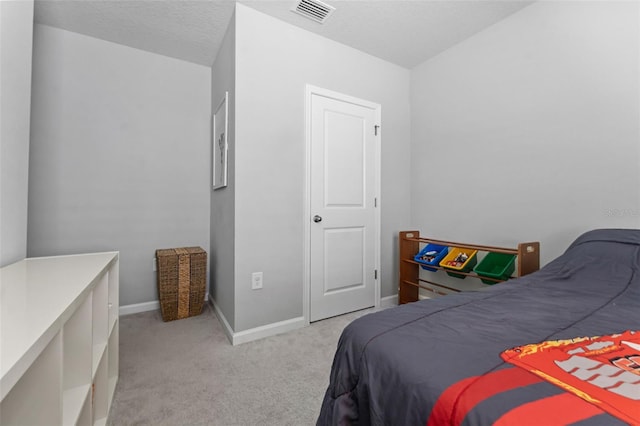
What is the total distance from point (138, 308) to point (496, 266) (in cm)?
326

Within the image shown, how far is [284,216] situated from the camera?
2.25 m

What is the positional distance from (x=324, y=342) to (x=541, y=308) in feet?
4.79

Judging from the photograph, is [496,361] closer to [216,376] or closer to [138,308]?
[216,376]

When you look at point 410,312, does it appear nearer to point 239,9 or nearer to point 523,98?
point 523,98

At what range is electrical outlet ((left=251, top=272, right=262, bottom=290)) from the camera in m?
2.11

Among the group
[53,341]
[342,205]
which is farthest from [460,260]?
[53,341]

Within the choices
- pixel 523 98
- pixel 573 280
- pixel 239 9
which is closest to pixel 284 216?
pixel 239 9

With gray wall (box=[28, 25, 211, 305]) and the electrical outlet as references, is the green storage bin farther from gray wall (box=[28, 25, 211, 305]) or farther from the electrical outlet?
gray wall (box=[28, 25, 211, 305])

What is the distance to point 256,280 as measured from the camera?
6.98 feet

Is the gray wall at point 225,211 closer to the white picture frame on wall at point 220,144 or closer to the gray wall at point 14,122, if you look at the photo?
the white picture frame on wall at point 220,144

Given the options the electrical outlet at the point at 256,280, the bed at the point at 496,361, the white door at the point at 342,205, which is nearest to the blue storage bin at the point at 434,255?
the white door at the point at 342,205

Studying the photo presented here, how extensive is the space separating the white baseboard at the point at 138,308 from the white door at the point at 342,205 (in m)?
1.61

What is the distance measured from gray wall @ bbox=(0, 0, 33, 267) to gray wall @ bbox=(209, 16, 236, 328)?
3.68 ft

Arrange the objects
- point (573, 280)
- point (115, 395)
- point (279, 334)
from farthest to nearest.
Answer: point (279, 334), point (115, 395), point (573, 280)
